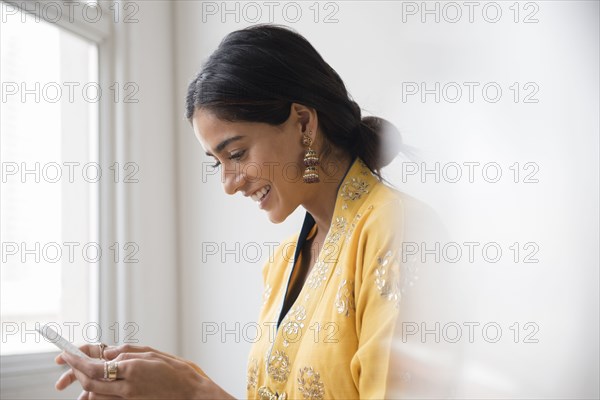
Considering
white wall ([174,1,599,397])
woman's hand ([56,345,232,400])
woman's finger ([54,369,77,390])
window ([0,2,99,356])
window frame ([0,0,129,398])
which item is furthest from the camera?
window frame ([0,0,129,398])

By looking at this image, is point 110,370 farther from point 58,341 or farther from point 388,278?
point 388,278

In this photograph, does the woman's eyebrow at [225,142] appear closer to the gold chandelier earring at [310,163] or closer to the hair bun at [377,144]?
the gold chandelier earring at [310,163]

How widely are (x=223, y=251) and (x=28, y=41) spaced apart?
2.57 feet

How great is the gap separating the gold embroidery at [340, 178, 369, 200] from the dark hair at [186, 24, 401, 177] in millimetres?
Result: 39

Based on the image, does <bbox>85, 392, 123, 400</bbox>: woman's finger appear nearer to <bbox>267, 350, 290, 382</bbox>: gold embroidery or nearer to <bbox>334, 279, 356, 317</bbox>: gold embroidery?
<bbox>267, 350, 290, 382</bbox>: gold embroidery

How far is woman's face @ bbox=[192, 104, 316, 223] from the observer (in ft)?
3.95

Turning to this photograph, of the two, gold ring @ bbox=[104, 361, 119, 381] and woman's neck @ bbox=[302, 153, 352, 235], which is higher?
woman's neck @ bbox=[302, 153, 352, 235]

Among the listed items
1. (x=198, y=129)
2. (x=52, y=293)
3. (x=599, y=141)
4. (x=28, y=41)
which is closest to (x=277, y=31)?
(x=198, y=129)

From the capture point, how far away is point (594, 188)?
0.69m

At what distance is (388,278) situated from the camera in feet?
3.41

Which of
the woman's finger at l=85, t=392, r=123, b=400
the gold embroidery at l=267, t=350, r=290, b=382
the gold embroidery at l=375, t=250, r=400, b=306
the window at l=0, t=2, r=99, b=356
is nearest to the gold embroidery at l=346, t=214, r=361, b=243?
the gold embroidery at l=375, t=250, r=400, b=306

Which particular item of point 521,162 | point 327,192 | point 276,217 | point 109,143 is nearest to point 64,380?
point 276,217

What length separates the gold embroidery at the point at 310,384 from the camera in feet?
3.52

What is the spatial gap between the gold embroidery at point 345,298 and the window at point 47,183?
0.97 meters
